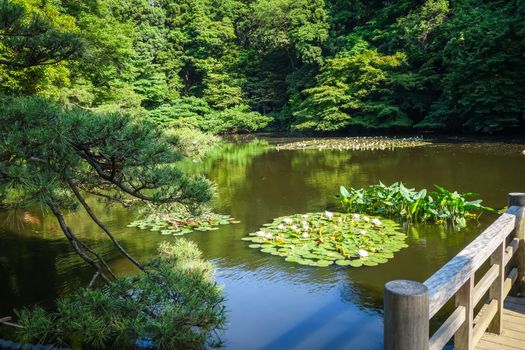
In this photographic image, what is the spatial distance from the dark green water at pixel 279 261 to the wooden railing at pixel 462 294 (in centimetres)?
109

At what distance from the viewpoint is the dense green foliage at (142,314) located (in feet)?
8.25

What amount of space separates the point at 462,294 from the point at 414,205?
4339 millimetres

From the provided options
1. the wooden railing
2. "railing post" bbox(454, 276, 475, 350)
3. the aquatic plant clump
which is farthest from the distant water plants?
"railing post" bbox(454, 276, 475, 350)

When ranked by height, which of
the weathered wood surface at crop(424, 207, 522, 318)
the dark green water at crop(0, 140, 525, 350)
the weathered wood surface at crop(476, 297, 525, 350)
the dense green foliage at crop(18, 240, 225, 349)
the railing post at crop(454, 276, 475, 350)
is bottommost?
the dark green water at crop(0, 140, 525, 350)

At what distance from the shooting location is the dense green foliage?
252cm

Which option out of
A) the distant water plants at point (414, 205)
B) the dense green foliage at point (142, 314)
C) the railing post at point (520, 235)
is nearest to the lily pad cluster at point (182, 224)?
the distant water plants at point (414, 205)

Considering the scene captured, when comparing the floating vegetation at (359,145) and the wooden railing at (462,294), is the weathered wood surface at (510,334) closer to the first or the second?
the wooden railing at (462,294)

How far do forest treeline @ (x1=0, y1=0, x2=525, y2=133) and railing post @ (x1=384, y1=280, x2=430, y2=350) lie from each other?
2.57 meters

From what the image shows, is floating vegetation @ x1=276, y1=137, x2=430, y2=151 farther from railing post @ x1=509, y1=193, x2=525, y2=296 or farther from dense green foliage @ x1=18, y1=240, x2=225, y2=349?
dense green foliage @ x1=18, y1=240, x2=225, y2=349

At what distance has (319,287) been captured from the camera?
167 inches

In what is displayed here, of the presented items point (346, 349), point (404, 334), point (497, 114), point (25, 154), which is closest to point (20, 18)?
point (25, 154)

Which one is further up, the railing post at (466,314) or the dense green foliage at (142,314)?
the railing post at (466,314)

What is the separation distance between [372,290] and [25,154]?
127 inches

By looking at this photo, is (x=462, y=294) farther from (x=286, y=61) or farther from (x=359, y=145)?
(x=286, y=61)
